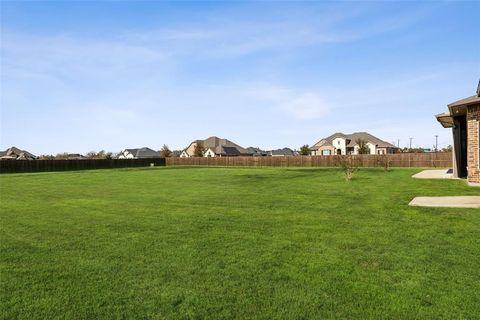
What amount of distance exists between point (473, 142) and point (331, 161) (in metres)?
31.4

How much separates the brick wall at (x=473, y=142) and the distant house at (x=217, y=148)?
2753 inches

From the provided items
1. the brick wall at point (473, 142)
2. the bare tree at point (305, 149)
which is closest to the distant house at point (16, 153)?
the bare tree at point (305, 149)

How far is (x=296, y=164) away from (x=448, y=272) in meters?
47.3

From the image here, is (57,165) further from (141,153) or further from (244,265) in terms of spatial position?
(141,153)

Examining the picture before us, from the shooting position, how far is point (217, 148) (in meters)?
85.2

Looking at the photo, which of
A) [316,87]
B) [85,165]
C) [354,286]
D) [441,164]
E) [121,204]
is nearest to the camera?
[354,286]

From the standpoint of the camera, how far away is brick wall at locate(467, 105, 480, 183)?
46.8ft

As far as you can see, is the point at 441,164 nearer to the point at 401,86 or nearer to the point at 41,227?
the point at 401,86

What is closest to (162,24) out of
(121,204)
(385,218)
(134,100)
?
(121,204)

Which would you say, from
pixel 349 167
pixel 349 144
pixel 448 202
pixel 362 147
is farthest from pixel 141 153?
pixel 448 202

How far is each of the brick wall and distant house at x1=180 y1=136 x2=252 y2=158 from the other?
229 feet

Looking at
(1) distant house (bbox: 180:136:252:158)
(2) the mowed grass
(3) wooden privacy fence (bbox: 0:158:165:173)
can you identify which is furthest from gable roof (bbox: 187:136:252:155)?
(2) the mowed grass

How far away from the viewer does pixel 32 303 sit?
138 inches

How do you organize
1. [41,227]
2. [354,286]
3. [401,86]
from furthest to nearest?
[401,86] < [41,227] < [354,286]
